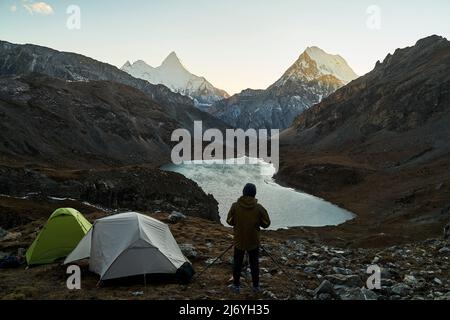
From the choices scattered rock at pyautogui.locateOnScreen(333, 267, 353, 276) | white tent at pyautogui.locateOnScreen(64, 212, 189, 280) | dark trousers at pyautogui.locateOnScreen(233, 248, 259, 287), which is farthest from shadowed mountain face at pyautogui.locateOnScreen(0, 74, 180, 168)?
dark trousers at pyautogui.locateOnScreen(233, 248, 259, 287)

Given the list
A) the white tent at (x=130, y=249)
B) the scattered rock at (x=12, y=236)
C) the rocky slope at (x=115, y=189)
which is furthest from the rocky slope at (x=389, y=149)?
the scattered rock at (x=12, y=236)

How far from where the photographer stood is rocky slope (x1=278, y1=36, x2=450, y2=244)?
160ft

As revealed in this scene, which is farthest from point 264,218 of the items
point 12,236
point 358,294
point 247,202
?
point 12,236

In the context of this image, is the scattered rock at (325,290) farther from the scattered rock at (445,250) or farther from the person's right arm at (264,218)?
the scattered rock at (445,250)

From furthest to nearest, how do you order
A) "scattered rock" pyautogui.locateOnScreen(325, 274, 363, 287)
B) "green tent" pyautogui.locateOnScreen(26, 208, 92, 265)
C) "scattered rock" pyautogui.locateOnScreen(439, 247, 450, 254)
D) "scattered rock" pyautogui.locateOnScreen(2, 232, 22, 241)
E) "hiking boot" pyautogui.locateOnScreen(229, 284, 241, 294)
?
"scattered rock" pyautogui.locateOnScreen(2, 232, 22, 241) → "scattered rock" pyautogui.locateOnScreen(439, 247, 450, 254) → "green tent" pyautogui.locateOnScreen(26, 208, 92, 265) → "scattered rock" pyautogui.locateOnScreen(325, 274, 363, 287) → "hiking boot" pyautogui.locateOnScreen(229, 284, 241, 294)

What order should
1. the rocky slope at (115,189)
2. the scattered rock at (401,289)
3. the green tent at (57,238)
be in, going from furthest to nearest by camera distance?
the rocky slope at (115,189)
the green tent at (57,238)
the scattered rock at (401,289)

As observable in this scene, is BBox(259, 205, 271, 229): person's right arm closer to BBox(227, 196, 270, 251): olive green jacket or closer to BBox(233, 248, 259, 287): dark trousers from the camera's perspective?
BBox(227, 196, 270, 251): olive green jacket

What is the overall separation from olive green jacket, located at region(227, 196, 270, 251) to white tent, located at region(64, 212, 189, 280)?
→ 2703 millimetres

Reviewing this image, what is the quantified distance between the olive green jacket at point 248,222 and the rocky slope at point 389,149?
69.8 ft

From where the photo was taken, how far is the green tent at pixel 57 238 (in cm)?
1714

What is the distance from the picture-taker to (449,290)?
13328mm

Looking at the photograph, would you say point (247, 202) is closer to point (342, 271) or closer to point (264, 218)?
point (264, 218)

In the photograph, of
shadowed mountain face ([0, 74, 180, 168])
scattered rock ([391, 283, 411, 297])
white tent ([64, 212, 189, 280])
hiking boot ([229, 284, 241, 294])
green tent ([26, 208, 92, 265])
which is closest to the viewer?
hiking boot ([229, 284, 241, 294])
